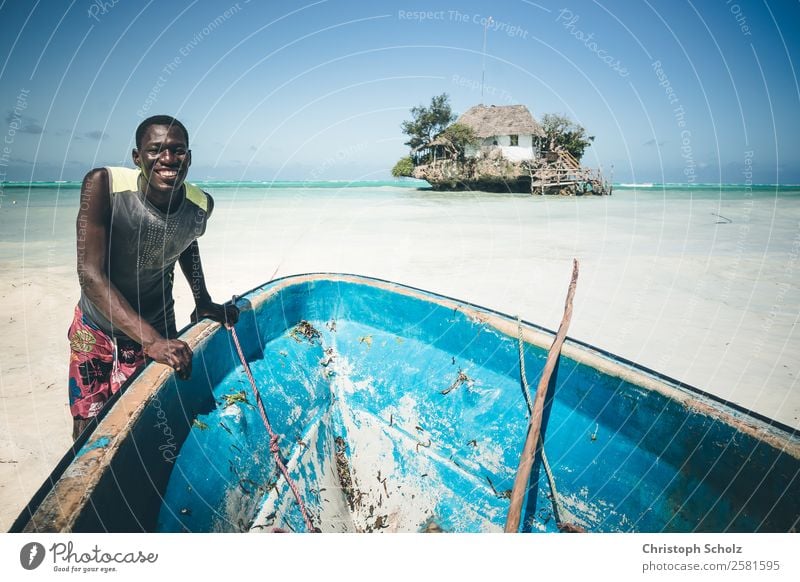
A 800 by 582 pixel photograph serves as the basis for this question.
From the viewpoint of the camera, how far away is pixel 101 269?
1.58 meters

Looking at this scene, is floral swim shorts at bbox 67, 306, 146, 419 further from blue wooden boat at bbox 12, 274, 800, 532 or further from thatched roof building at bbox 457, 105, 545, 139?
thatched roof building at bbox 457, 105, 545, 139

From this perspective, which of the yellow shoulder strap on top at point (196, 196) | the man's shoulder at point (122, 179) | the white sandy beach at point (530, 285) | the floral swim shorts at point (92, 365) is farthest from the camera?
the white sandy beach at point (530, 285)

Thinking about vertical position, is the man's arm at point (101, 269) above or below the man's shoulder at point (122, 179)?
below

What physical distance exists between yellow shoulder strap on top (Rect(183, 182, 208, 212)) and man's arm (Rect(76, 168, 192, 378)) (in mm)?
439

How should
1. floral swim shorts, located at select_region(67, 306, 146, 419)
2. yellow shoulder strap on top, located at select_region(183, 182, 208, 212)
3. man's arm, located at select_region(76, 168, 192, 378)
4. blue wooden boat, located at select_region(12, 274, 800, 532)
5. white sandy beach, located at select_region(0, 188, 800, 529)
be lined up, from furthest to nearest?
white sandy beach, located at select_region(0, 188, 800, 529) < yellow shoulder strap on top, located at select_region(183, 182, 208, 212) < floral swim shorts, located at select_region(67, 306, 146, 419) < man's arm, located at select_region(76, 168, 192, 378) < blue wooden boat, located at select_region(12, 274, 800, 532)

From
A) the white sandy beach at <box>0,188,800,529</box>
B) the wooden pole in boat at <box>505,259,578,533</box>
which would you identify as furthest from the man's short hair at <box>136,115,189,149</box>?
the white sandy beach at <box>0,188,800,529</box>

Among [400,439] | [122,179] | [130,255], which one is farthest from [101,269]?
[400,439]

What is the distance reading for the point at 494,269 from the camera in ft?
26.4

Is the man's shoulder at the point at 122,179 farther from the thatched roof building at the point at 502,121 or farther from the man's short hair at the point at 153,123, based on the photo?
the thatched roof building at the point at 502,121

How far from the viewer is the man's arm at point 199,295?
2.31m

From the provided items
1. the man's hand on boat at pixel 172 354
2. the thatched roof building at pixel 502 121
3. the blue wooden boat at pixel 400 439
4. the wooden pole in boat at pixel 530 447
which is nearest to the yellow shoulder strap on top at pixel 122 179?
the man's hand on boat at pixel 172 354

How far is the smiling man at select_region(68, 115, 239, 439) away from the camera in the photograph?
5.14 ft

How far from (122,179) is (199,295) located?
819 mm
